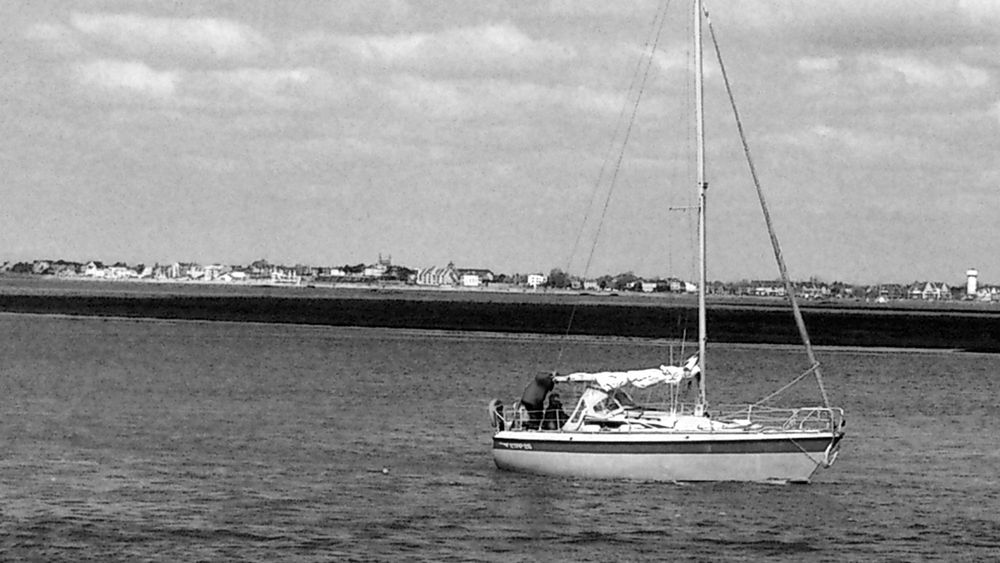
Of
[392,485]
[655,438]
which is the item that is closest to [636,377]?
[655,438]

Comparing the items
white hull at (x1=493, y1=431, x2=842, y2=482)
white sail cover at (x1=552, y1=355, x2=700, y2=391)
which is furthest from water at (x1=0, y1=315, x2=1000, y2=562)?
white sail cover at (x1=552, y1=355, x2=700, y2=391)

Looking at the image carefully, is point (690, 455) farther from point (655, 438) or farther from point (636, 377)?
point (636, 377)

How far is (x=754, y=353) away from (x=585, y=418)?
73441mm

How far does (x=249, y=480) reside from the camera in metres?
43.3

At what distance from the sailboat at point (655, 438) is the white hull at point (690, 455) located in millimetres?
26

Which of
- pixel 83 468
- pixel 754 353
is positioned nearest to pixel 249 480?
pixel 83 468

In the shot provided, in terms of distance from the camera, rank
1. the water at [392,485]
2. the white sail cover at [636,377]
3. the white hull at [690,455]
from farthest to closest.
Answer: the white sail cover at [636,377] < the white hull at [690,455] < the water at [392,485]

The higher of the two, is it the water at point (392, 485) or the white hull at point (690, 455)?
the white hull at point (690, 455)

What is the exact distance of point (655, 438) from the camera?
137ft

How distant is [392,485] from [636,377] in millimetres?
→ 7679

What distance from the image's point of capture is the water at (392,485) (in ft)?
114

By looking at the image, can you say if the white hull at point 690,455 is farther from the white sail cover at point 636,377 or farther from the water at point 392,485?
the white sail cover at point 636,377

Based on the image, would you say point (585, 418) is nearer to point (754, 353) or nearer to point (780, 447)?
point (780, 447)

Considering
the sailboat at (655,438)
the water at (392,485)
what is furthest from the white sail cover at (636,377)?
the water at (392,485)
